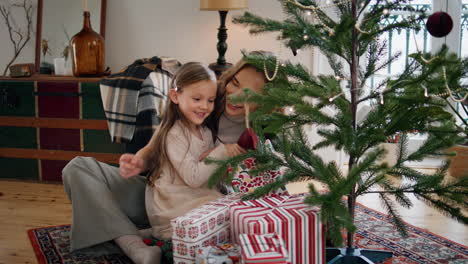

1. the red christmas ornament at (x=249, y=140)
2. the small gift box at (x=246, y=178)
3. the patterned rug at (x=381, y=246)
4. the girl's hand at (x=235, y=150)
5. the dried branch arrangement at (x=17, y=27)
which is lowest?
the patterned rug at (x=381, y=246)

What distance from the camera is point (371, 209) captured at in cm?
258

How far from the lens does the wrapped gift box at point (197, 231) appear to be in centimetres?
151

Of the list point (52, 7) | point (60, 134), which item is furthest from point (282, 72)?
point (52, 7)

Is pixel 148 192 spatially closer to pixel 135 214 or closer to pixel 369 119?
pixel 135 214

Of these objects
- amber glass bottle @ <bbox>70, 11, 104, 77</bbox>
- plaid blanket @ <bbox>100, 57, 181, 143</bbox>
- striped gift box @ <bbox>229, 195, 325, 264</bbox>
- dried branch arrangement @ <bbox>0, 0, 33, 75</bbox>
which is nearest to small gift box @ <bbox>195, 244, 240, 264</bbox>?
striped gift box @ <bbox>229, 195, 325, 264</bbox>

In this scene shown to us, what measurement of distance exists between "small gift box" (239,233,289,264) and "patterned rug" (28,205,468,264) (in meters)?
0.60

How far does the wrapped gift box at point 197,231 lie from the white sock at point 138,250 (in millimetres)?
156

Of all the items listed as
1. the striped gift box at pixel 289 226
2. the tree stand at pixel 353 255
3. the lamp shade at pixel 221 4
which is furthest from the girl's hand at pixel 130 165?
the lamp shade at pixel 221 4

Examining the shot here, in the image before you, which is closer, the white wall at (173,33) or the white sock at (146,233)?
Answer: the white sock at (146,233)

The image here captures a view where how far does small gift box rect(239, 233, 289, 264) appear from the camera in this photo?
4.25 feet

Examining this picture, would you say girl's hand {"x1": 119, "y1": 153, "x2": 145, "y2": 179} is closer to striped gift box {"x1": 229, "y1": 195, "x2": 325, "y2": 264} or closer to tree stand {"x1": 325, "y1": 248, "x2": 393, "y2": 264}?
striped gift box {"x1": 229, "y1": 195, "x2": 325, "y2": 264}

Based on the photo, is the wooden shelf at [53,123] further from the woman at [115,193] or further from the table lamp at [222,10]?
the woman at [115,193]

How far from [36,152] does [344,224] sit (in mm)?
2234

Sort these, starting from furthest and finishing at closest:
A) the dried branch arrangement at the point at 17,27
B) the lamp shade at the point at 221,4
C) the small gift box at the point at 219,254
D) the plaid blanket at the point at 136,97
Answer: the dried branch arrangement at the point at 17,27 < the lamp shade at the point at 221,4 < the plaid blanket at the point at 136,97 < the small gift box at the point at 219,254
